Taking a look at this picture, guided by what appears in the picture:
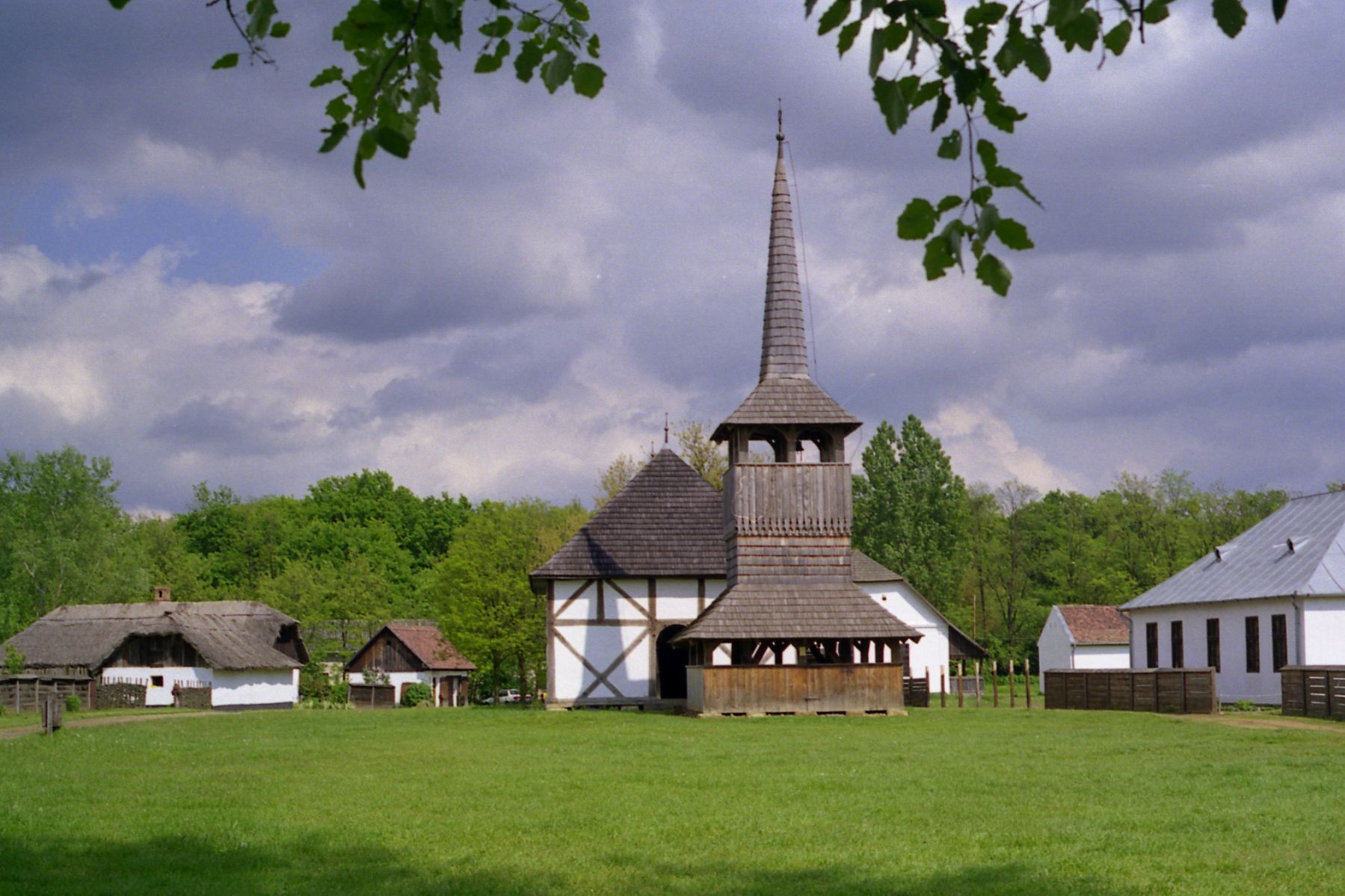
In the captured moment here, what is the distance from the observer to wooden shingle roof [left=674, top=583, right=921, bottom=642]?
109 ft

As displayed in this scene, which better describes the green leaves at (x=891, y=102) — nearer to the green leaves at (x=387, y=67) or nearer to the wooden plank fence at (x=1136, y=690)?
the green leaves at (x=387, y=67)

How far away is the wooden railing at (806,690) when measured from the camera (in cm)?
3294

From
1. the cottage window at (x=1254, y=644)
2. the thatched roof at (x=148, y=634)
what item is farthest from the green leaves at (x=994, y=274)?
the thatched roof at (x=148, y=634)

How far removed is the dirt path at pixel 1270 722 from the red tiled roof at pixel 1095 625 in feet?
120

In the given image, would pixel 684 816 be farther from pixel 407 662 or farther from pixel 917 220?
pixel 407 662

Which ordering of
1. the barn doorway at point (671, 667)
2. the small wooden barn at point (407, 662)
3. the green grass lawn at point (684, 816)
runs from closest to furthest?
1. the green grass lawn at point (684, 816)
2. the barn doorway at point (671, 667)
3. the small wooden barn at point (407, 662)

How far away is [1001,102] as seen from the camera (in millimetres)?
5082

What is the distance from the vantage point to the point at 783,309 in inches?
1489

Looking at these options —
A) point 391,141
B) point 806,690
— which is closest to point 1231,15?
point 391,141

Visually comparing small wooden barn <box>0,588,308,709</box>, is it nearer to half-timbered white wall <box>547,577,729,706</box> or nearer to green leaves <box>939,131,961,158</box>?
half-timbered white wall <box>547,577,729,706</box>

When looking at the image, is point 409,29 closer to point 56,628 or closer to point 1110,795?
point 1110,795

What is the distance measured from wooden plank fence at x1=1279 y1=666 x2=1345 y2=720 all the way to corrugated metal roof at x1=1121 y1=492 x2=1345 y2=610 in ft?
23.6

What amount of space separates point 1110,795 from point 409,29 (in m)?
12.0

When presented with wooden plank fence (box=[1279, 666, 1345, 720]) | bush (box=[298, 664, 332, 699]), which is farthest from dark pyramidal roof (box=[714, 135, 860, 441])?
bush (box=[298, 664, 332, 699])
